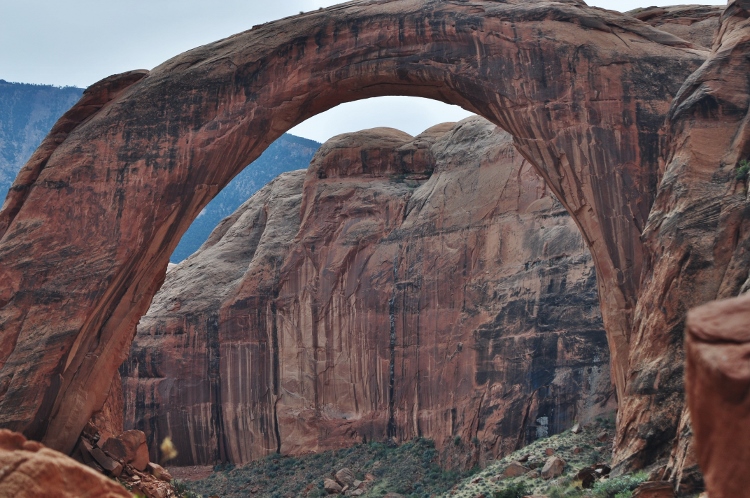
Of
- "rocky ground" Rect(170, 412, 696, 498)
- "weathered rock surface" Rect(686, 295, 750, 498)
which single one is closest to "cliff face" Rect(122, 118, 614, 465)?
"rocky ground" Rect(170, 412, 696, 498)

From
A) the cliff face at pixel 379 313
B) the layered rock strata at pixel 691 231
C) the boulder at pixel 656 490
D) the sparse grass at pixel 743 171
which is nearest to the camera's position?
the boulder at pixel 656 490

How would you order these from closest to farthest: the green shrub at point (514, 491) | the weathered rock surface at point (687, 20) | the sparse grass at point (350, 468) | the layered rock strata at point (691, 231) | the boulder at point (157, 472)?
the layered rock strata at point (691, 231) → the boulder at point (157, 472) → the green shrub at point (514, 491) → the weathered rock surface at point (687, 20) → the sparse grass at point (350, 468)

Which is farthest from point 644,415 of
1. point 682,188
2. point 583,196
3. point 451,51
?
point 451,51

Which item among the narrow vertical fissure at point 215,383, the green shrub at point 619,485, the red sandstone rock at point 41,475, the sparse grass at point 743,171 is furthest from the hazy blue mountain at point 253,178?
the red sandstone rock at point 41,475

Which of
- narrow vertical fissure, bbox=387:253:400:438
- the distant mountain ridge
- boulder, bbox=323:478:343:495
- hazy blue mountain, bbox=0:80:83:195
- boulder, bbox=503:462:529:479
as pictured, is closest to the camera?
boulder, bbox=503:462:529:479

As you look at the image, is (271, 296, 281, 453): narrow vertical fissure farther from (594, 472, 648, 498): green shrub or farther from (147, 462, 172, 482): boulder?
(594, 472, 648, 498): green shrub

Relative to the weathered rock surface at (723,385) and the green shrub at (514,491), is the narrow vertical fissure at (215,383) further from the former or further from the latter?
the weathered rock surface at (723,385)
